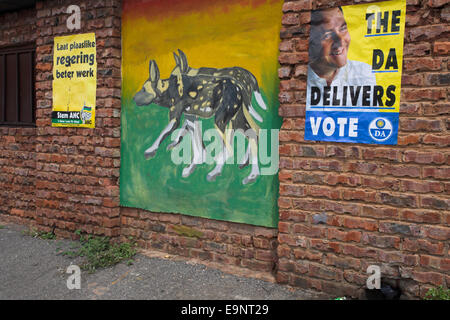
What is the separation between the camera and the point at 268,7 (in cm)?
319

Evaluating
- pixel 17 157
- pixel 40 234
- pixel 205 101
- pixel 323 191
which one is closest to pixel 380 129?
pixel 323 191

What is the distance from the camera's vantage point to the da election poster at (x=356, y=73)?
264 cm

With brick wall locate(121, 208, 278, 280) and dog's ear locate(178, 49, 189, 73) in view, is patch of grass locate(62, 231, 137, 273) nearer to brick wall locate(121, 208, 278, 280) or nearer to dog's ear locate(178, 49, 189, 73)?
brick wall locate(121, 208, 278, 280)

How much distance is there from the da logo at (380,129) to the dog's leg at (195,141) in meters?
1.52

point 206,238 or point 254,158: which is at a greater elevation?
point 254,158

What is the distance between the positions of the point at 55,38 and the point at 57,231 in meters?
2.20

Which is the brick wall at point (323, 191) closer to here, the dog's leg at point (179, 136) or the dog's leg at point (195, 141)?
the dog's leg at point (195, 141)

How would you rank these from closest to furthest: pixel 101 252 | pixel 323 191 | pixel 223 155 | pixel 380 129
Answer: pixel 380 129
pixel 323 191
pixel 223 155
pixel 101 252

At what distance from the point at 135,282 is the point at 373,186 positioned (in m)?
2.09

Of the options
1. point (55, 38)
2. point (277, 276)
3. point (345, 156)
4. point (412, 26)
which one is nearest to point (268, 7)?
point (412, 26)

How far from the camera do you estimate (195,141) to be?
11.7 feet

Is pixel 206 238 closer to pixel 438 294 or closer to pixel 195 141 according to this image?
pixel 195 141

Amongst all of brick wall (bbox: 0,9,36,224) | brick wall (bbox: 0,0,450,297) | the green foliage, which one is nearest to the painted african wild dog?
brick wall (bbox: 0,0,450,297)

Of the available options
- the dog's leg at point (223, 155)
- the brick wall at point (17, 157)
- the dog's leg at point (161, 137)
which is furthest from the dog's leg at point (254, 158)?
the brick wall at point (17, 157)
